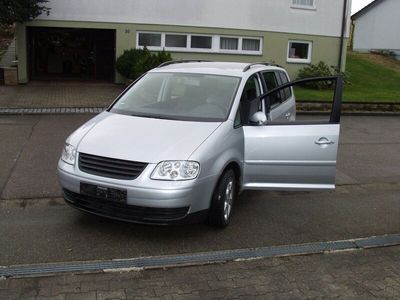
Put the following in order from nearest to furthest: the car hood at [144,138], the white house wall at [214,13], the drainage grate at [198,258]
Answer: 1. the drainage grate at [198,258]
2. the car hood at [144,138]
3. the white house wall at [214,13]

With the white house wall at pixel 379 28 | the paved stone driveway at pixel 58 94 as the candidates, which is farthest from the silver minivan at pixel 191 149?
the white house wall at pixel 379 28

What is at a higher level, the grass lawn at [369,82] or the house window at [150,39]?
the house window at [150,39]

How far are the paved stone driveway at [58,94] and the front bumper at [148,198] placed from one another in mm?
9031

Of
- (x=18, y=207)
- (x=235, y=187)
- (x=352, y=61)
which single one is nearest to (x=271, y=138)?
(x=235, y=187)

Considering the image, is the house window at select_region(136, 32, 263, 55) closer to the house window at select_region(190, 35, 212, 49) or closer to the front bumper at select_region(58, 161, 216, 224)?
the house window at select_region(190, 35, 212, 49)

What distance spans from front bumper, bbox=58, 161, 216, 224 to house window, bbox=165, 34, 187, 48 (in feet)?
47.7

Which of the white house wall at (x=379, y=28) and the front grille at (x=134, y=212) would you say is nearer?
the front grille at (x=134, y=212)

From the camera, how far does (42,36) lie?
1975 cm

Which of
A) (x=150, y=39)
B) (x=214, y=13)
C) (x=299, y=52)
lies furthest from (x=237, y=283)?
(x=299, y=52)

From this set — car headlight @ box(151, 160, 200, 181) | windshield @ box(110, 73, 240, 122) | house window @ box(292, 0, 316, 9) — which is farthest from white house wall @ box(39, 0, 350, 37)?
car headlight @ box(151, 160, 200, 181)

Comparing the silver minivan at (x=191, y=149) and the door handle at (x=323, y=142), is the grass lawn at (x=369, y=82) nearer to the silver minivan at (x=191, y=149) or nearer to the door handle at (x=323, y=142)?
the silver minivan at (x=191, y=149)

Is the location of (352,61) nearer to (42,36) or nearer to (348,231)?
(42,36)

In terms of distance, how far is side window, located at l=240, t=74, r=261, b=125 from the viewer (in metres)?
5.81

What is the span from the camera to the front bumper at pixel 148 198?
4641 mm
